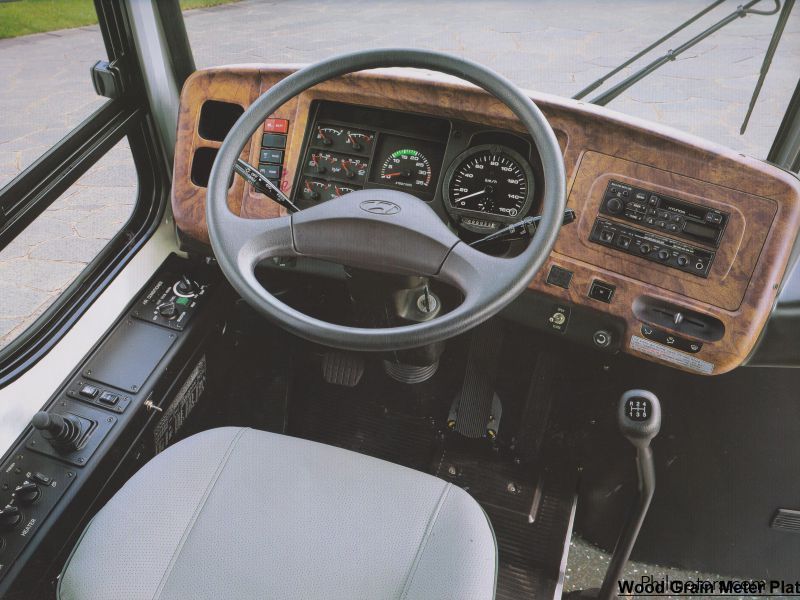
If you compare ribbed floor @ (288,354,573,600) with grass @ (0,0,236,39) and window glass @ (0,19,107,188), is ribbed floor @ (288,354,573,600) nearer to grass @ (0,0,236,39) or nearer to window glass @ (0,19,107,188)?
window glass @ (0,19,107,188)

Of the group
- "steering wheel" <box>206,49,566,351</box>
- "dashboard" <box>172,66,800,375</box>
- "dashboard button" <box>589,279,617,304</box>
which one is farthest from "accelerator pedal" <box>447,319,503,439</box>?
"steering wheel" <box>206,49,566,351</box>

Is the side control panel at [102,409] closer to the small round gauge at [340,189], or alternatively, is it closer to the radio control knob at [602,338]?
the small round gauge at [340,189]

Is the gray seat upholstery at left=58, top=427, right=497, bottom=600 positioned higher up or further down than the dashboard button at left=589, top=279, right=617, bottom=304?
further down

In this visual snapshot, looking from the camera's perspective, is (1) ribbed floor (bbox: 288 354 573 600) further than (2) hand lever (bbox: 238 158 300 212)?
Yes

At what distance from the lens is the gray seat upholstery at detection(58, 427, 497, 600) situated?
1.08 m

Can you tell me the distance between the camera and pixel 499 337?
1979 millimetres

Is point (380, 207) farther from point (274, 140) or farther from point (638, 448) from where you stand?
point (638, 448)

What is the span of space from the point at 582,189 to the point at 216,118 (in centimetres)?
100

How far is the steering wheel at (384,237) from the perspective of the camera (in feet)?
3.37

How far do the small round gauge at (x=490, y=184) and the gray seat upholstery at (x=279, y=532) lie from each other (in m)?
0.62

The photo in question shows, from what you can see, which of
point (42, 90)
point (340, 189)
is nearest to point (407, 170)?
point (340, 189)

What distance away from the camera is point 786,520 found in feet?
5.81

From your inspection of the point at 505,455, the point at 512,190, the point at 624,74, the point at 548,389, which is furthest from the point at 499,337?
the point at 624,74

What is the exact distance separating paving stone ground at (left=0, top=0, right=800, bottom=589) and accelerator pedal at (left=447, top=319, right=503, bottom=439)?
437 millimetres
